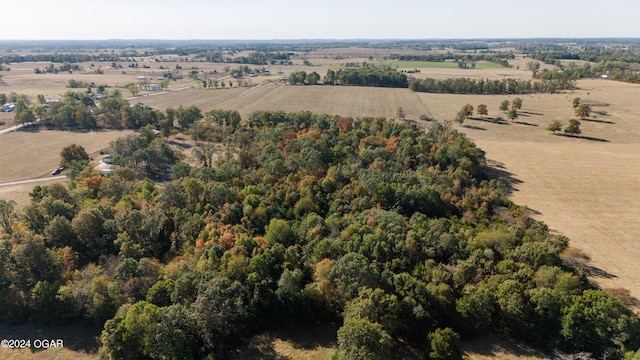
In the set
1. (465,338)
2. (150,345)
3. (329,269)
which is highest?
(329,269)

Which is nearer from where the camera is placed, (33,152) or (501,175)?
(501,175)

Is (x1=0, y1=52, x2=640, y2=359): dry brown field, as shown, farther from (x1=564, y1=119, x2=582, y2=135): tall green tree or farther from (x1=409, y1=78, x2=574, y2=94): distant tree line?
(x1=409, y1=78, x2=574, y2=94): distant tree line

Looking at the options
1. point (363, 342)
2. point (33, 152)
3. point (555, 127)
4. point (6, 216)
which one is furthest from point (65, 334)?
point (555, 127)

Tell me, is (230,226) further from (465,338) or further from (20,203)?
(20,203)

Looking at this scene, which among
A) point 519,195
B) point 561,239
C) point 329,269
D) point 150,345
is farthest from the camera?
point 519,195

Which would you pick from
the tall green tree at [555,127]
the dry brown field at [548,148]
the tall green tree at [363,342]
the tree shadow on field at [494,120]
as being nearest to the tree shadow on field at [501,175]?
the dry brown field at [548,148]

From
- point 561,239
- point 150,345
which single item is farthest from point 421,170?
point 150,345

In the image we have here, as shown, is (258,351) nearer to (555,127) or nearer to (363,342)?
(363,342)
